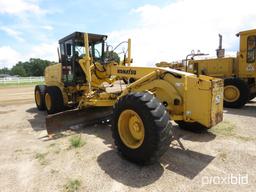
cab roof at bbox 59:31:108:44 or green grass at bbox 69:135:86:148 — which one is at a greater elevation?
cab roof at bbox 59:31:108:44

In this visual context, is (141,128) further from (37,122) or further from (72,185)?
(37,122)

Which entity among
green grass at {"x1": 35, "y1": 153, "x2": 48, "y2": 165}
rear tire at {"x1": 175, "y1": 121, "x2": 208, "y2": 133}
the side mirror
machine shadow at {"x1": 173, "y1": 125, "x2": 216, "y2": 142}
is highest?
the side mirror

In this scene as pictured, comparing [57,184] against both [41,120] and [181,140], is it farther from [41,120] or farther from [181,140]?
[41,120]

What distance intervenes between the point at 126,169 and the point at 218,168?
1.42 metres

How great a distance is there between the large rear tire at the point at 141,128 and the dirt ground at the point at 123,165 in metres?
0.25

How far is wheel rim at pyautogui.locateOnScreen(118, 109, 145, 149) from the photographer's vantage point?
3.70 meters

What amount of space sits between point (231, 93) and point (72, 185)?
24.3 feet

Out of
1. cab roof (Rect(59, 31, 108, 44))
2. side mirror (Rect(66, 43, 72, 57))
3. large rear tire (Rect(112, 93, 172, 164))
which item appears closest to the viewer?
large rear tire (Rect(112, 93, 172, 164))

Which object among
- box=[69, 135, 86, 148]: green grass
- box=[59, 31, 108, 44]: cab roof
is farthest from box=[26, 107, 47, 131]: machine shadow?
box=[59, 31, 108, 44]: cab roof

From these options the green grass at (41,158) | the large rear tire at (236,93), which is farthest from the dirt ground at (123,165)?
the large rear tire at (236,93)

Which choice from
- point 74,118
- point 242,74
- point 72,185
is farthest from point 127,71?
point 242,74

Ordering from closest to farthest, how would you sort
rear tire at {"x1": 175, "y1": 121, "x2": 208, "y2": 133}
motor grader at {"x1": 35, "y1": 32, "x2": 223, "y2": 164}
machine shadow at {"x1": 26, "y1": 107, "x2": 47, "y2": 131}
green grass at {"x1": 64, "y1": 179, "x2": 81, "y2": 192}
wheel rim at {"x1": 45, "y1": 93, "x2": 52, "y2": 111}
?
green grass at {"x1": 64, "y1": 179, "x2": 81, "y2": 192}, motor grader at {"x1": 35, "y1": 32, "x2": 223, "y2": 164}, rear tire at {"x1": 175, "y1": 121, "x2": 208, "y2": 133}, machine shadow at {"x1": 26, "y1": 107, "x2": 47, "y2": 131}, wheel rim at {"x1": 45, "y1": 93, "x2": 52, "y2": 111}

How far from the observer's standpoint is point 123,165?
3570 millimetres

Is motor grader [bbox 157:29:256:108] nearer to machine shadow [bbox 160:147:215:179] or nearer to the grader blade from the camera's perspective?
the grader blade
